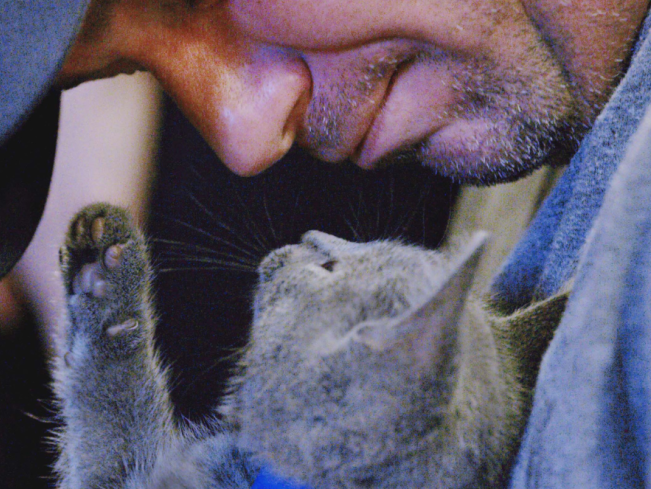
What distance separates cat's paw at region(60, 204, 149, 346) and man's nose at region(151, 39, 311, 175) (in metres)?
0.34

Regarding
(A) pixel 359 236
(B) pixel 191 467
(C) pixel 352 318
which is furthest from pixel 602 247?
(B) pixel 191 467

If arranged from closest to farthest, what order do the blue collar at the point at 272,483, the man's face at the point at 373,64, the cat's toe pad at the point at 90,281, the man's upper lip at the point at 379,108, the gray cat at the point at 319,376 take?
the gray cat at the point at 319,376
the blue collar at the point at 272,483
the man's face at the point at 373,64
the man's upper lip at the point at 379,108
the cat's toe pad at the point at 90,281

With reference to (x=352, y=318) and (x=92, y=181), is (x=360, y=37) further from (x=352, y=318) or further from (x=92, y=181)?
(x=92, y=181)

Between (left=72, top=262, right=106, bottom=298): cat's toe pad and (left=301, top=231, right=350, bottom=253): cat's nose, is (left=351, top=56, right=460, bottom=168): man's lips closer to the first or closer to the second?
(left=301, top=231, right=350, bottom=253): cat's nose

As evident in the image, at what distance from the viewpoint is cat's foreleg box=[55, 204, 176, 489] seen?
1.09 meters

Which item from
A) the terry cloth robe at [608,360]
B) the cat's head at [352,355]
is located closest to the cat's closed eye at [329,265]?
the cat's head at [352,355]

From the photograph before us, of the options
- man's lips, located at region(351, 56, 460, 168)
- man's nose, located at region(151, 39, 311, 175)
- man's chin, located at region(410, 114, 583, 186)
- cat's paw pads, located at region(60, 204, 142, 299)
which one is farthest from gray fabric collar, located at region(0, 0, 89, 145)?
man's chin, located at region(410, 114, 583, 186)

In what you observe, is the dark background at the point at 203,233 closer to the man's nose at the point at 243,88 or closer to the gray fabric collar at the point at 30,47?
the man's nose at the point at 243,88

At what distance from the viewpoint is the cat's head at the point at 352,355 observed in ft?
1.76

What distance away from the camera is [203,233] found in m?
1.63

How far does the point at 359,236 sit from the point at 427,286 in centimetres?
52

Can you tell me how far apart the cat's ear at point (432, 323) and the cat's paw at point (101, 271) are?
2.32 feet

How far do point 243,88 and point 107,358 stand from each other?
0.64 metres

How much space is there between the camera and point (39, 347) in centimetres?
176
